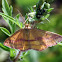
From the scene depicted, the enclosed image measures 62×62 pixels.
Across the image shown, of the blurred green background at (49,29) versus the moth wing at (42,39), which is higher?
the moth wing at (42,39)

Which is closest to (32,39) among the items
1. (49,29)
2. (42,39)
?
(42,39)

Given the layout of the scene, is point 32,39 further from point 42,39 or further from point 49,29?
point 49,29

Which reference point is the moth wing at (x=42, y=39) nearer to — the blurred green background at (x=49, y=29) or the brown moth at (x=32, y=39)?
the brown moth at (x=32, y=39)

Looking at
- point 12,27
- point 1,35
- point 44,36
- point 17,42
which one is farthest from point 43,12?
point 1,35

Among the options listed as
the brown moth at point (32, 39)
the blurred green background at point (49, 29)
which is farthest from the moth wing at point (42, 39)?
the blurred green background at point (49, 29)

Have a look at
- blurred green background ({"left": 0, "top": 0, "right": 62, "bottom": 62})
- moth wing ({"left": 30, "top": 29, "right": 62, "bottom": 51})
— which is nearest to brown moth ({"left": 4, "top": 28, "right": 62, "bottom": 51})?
moth wing ({"left": 30, "top": 29, "right": 62, "bottom": 51})

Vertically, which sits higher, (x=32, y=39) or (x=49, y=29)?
(x=32, y=39)

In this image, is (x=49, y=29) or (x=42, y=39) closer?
(x=42, y=39)

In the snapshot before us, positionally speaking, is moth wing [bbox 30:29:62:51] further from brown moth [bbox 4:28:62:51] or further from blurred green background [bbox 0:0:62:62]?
blurred green background [bbox 0:0:62:62]

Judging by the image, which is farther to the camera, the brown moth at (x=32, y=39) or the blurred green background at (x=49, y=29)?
the blurred green background at (x=49, y=29)

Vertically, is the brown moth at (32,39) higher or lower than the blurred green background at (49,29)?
higher
